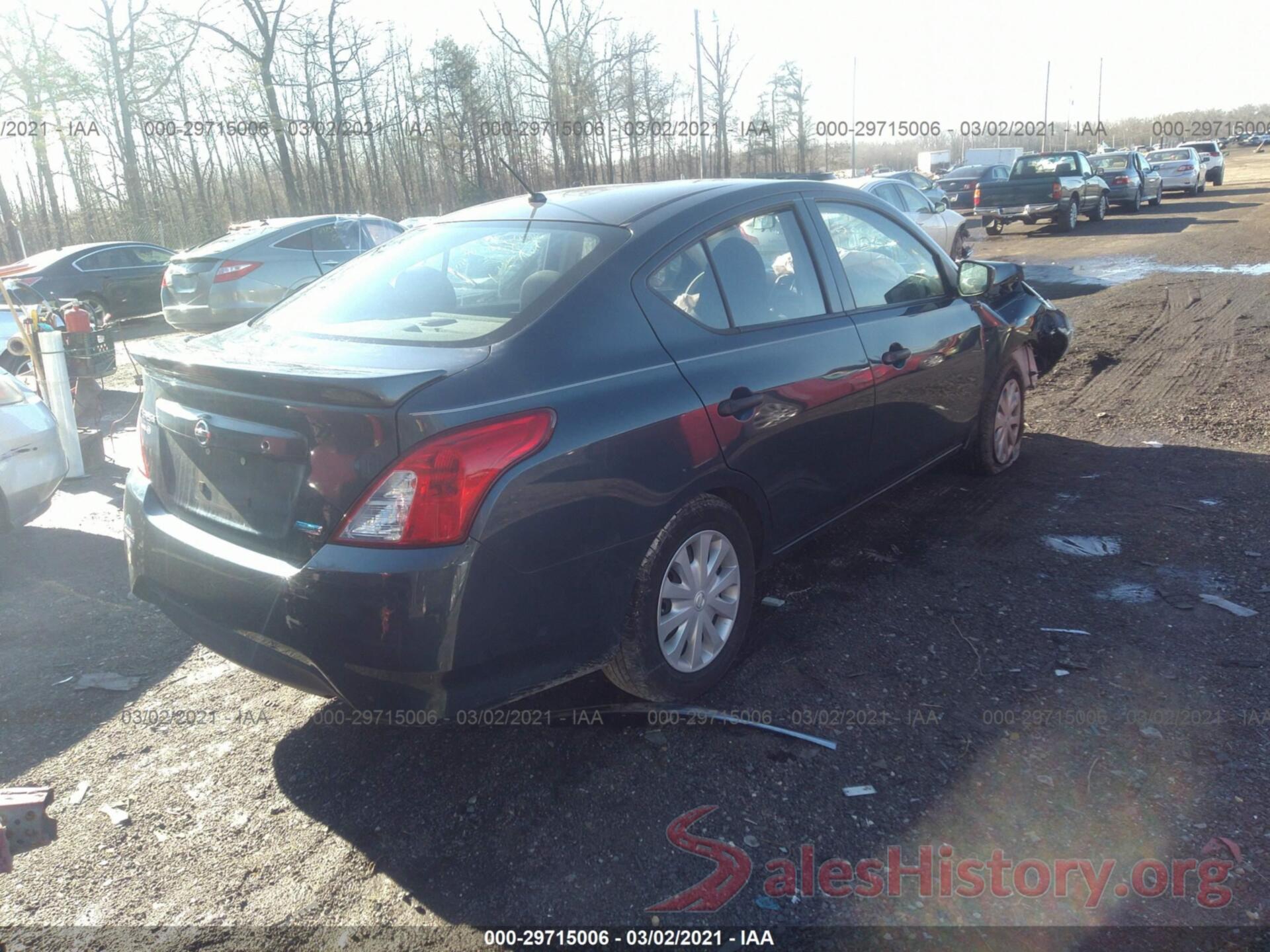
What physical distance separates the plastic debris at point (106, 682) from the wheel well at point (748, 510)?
2466 mm

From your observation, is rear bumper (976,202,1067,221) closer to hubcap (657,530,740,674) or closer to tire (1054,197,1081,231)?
tire (1054,197,1081,231)

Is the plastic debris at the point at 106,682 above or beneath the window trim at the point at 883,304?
beneath

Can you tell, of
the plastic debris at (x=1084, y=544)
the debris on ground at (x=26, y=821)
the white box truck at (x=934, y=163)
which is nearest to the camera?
the debris on ground at (x=26, y=821)

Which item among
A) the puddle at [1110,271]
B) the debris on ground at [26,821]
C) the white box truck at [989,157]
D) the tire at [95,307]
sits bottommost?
the puddle at [1110,271]

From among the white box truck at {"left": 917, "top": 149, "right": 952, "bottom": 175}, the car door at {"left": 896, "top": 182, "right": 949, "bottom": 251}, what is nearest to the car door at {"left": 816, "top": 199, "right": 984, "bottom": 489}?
the car door at {"left": 896, "top": 182, "right": 949, "bottom": 251}

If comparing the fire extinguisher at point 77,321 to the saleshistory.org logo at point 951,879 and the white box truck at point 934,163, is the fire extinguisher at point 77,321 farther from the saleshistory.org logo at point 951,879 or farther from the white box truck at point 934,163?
the white box truck at point 934,163

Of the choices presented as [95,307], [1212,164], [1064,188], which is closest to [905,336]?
[95,307]

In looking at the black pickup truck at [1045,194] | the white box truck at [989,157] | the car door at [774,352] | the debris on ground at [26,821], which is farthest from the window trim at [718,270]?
the white box truck at [989,157]

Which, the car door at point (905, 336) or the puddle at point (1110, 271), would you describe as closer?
the car door at point (905, 336)

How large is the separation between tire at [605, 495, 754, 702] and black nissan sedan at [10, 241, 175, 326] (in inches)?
529

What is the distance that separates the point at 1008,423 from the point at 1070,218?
19.3 metres

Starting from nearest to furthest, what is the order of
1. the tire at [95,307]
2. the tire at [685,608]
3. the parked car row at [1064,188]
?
the tire at [685,608] < the tire at [95,307] < the parked car row at [1064,188]

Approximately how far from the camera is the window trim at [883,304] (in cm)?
416

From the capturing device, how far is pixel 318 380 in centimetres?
261
